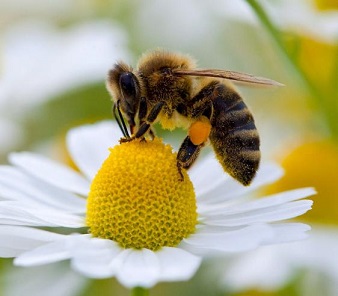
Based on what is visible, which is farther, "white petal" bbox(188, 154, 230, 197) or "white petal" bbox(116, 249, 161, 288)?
"white petal" bbox(188, 154, 230, 197)

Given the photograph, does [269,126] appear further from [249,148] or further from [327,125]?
[249,148]

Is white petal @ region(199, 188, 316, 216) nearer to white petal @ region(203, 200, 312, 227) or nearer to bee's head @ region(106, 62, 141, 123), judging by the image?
white petal @ region(203, 200, 312, 227)

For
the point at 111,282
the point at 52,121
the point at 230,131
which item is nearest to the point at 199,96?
the point at 230,131

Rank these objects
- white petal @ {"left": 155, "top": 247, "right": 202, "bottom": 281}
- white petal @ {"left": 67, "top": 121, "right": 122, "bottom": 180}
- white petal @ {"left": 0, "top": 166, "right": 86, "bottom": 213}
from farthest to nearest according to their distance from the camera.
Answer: white petal @ {"left": 67, "top": 121, "right": 122, "bottom": 180}, white petal @ {"left": 0, "top": 166, "right": 86, "bottom": 213}, white petal @ {"left": 155, "top": 247, "right": 202, "bottom": 281}

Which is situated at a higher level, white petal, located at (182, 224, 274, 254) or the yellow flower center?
the yellow flower center

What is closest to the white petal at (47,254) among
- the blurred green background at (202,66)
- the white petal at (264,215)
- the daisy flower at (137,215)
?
the daisy flower at (137,215)

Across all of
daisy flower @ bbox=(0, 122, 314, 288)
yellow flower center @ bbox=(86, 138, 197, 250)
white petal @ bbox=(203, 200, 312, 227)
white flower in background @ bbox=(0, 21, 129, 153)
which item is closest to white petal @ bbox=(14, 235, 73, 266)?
daisy flower @ bbox=(0, 122, 314, 288)
